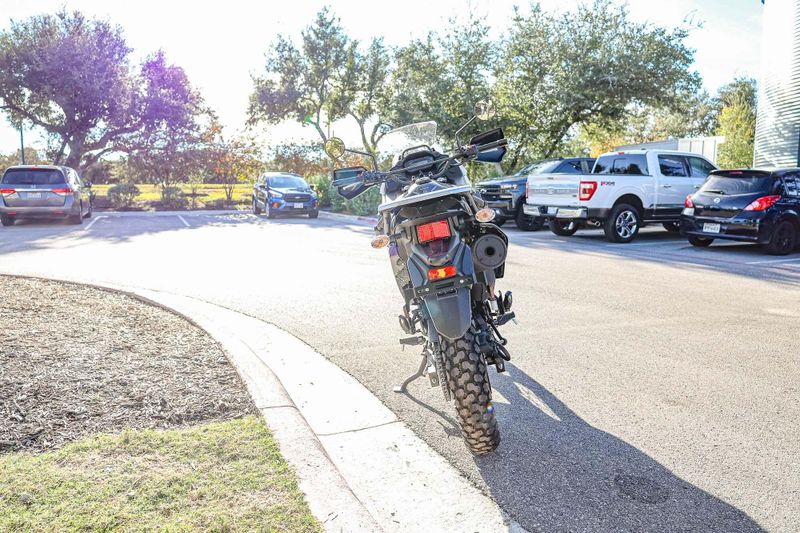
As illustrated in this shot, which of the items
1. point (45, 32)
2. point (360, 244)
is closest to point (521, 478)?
point (360, 244)

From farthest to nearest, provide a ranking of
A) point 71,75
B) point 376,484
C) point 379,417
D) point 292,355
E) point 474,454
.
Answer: point 71,75, point 292,355, point 379,417, point 474,454, point 376,484

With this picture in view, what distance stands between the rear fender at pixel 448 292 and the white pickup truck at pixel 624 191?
36.9 ft

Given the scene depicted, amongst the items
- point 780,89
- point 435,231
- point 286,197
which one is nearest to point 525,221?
point 286,197

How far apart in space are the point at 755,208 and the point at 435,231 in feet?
34.5

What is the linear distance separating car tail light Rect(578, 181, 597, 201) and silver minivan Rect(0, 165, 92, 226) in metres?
14.8

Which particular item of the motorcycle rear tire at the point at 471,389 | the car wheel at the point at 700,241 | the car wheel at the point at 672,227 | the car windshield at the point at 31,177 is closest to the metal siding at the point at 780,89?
the car wheel at the point at 672,227

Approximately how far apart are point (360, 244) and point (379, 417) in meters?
10.2

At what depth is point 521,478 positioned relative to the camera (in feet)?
10.3

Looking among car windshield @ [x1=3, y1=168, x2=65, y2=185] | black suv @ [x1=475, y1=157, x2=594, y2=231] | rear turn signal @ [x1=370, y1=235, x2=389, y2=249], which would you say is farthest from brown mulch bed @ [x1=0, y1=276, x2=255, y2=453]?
car windshield @ [x1=3, y1=168, x2=65, y2=185]

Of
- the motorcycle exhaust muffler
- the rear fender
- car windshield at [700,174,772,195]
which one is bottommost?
the rear fender

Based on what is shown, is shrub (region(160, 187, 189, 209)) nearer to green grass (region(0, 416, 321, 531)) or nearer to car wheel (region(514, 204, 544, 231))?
car wheel (region(514, 204, 544, 231))

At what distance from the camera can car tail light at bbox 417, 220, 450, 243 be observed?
337 cm

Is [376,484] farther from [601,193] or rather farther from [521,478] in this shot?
[601,193]

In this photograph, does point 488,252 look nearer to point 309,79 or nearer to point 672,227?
point 672,227
